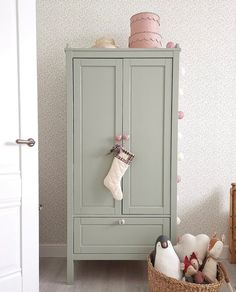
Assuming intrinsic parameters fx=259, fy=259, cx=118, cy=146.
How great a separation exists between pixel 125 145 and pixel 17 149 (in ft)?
2.35

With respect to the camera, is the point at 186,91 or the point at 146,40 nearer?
the point at 146,40

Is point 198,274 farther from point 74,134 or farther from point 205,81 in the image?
point 205,81

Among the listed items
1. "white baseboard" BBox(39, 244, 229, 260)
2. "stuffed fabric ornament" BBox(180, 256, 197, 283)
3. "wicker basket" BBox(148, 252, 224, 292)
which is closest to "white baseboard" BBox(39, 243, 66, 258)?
"white baseboard" BBox(39, 244, 229, 260)

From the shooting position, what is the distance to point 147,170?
6.05 feet

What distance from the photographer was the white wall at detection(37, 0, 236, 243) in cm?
231

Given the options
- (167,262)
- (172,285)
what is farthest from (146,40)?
(172,285)

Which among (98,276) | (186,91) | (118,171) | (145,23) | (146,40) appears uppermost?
(145,23)

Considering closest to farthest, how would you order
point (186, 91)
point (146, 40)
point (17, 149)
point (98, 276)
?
point (17, 149) → point (146, 40) → point (98, 276) → point (186, 91)

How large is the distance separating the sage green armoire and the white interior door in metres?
0.31

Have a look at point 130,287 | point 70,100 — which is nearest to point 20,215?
point 70,100

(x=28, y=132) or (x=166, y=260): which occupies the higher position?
(x=28, y=132)

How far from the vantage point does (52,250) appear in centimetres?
236

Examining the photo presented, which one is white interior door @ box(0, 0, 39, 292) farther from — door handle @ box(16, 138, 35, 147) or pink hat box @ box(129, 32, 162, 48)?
pink hat box @ box(129, 32, 162, 48)

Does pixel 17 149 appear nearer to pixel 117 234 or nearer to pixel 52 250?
pixel 117 234
